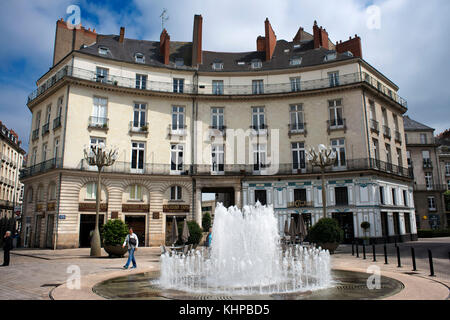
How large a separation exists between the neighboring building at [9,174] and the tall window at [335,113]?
43.3m

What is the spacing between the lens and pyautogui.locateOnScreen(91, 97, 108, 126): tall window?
95.0 ft

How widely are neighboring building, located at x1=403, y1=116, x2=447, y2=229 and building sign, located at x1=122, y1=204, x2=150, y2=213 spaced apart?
1657 inches

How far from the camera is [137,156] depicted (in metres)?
30.1

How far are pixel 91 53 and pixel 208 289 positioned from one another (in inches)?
1070

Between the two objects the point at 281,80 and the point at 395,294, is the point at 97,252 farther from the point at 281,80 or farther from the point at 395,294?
the point at 281,80

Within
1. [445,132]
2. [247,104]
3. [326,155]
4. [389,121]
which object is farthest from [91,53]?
[445,132]

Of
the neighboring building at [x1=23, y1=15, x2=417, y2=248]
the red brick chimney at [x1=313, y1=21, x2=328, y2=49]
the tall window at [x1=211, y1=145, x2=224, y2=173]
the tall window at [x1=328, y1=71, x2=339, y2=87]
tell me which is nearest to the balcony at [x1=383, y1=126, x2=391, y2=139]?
the neighboring building at [x1=23, y1=15, x2=417, y2=248]

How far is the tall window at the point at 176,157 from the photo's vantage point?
31.1 metres

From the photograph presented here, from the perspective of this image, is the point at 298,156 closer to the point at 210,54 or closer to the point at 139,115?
the point at 139,115

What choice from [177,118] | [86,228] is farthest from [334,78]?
[86,228]

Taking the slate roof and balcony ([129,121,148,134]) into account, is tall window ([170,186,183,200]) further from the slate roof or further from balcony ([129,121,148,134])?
the slate roof

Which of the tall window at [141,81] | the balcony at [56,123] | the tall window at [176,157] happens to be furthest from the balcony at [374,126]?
the balcony at [56,123]

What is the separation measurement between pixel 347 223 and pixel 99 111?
23.9m

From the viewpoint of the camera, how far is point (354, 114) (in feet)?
98.1
